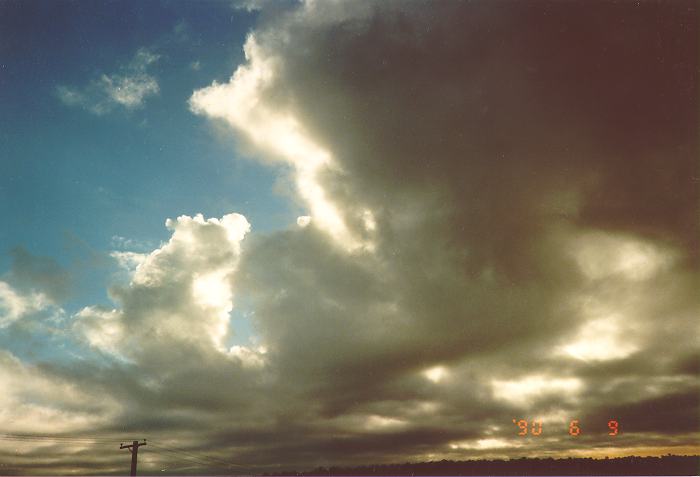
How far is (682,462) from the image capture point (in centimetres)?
7650

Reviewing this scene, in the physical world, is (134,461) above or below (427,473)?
above

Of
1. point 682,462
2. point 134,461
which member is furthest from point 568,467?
point 134,461

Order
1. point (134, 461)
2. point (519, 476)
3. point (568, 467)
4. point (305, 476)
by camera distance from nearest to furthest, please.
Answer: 1. point (134, 461)
2. point (519, 476)
3. point (568, 467)
4. point (305, 476)

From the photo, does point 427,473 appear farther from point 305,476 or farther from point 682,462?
point 682,462

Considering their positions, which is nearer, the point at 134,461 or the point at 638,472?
the point at 134,461

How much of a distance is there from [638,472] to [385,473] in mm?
39812

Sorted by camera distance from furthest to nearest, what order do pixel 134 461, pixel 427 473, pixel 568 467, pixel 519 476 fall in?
pixel 427 473 → pixel 568 467 → pixel 519 476 → pixel 134 461

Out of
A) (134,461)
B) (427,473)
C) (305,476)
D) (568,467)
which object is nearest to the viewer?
(134,461)

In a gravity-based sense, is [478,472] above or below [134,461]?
below

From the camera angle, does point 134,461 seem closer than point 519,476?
Yes

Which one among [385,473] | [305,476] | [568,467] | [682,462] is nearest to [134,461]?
[385,473]

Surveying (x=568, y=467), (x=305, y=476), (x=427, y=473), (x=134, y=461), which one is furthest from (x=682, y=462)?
(x=134, y=461)

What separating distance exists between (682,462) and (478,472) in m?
34.1

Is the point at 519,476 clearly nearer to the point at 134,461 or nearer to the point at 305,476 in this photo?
the point at 305,476
